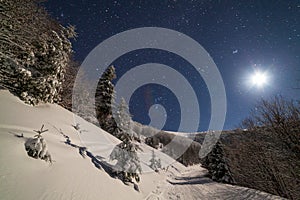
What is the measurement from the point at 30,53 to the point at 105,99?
13441 mm

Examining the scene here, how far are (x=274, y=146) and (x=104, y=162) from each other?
28.6 ft

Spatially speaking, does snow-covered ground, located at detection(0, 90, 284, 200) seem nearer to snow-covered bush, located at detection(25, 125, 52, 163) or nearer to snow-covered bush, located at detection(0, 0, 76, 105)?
snow-covered bush, located at detection(25, 125, 52, 163)

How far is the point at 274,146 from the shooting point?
259 inches

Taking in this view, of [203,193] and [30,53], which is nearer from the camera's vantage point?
[30,53]

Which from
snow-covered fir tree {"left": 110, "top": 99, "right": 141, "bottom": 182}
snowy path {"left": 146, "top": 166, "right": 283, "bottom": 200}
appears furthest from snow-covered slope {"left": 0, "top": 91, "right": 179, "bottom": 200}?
snowy path {"left": 146, "top": 166, "right": 283, "bottom": 200}

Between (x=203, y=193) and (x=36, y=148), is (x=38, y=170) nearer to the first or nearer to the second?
(x=36, y=148)

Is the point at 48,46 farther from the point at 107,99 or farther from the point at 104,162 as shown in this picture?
the point at 107,99

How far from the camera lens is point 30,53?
9688mm

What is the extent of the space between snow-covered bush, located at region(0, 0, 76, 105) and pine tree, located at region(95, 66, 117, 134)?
887 cm

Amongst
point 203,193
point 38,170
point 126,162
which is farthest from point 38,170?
point 203,193

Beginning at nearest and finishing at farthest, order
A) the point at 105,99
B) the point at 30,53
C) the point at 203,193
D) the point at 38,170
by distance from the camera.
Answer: the point at 38,170
the point at 30,53
the point at 203,193
the point at 105,99

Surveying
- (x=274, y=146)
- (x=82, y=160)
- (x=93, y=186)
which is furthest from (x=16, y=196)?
(x=274, y=146)

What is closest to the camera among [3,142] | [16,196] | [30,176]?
[16,196]

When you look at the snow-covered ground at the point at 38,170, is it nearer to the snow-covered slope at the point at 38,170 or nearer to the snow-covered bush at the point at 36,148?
the snow-covered slope at the point at 38,170
